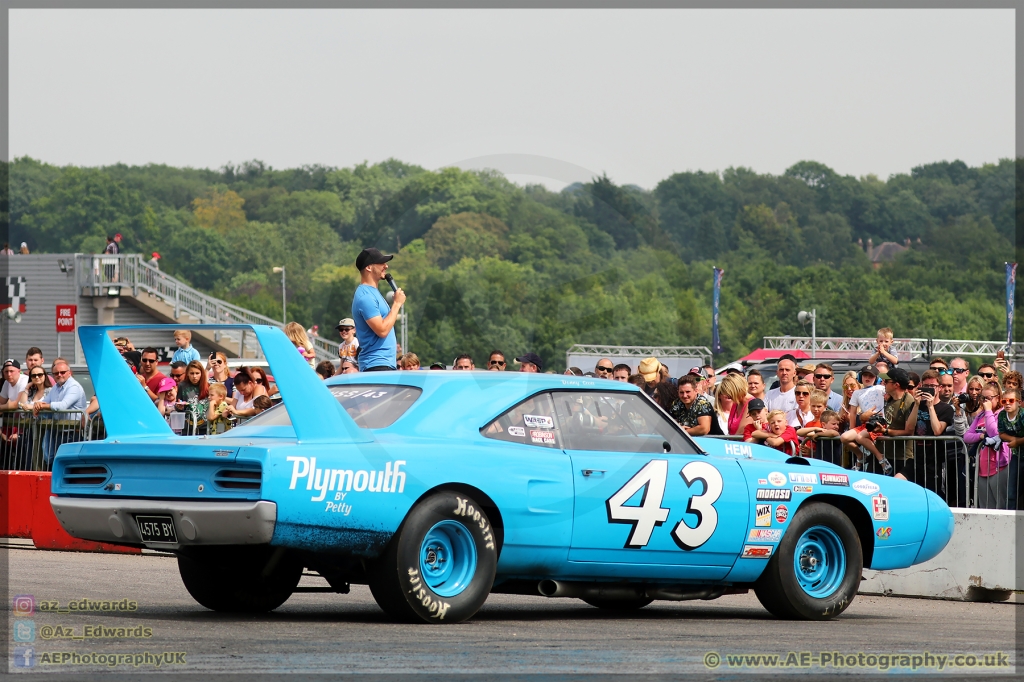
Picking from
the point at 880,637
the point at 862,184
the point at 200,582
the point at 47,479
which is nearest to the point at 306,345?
the point at 47,479

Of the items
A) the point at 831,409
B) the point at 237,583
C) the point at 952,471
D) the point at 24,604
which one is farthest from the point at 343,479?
the point at 831,409

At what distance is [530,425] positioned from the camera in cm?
870

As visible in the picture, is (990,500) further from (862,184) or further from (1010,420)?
(862,184)

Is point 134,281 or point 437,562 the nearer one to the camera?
point 437,562

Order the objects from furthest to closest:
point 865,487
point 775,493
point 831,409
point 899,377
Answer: point 831,409, point 899,377, point 865,487, point 775,493

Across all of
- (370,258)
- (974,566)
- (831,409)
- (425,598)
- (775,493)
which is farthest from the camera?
(831,409)

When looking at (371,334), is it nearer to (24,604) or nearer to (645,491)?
(645,491)

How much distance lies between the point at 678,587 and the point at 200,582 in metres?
2.94

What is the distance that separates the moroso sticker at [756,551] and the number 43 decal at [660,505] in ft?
1.02

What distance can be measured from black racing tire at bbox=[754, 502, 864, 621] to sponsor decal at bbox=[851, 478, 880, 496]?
7.7 inches

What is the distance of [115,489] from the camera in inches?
324

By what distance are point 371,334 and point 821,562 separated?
3450mm

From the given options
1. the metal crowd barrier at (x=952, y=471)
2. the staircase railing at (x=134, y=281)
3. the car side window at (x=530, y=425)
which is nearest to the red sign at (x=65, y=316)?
the staircase railing at (x=134, y=281)

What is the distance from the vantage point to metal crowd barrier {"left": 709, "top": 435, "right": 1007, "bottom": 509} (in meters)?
12.1
